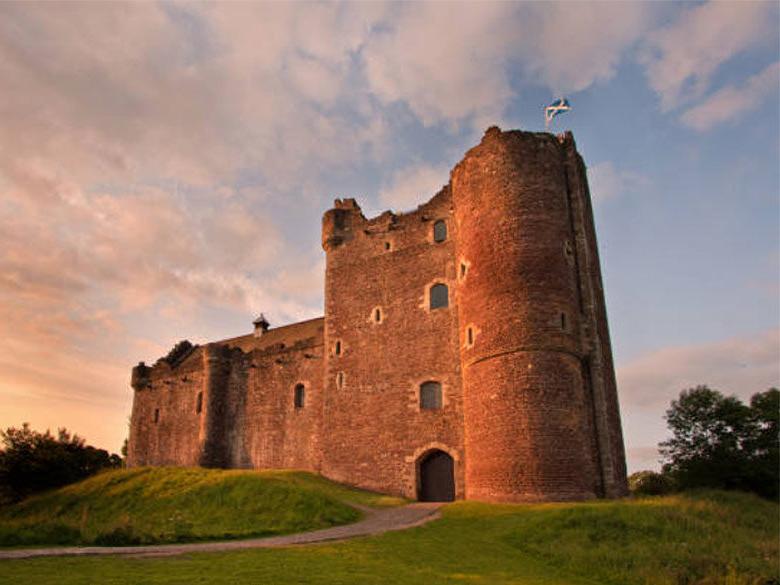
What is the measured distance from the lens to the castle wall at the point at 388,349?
24906mm

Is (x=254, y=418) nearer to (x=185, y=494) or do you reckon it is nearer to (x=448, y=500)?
(x=185, y=494)

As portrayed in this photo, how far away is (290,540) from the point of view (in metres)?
14.6

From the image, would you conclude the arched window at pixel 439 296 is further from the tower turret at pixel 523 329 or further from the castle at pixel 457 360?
the tower turret at pixel 523 329

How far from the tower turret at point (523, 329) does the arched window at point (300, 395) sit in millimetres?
10521

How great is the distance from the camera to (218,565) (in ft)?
34.1

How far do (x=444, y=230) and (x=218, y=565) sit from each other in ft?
64.8

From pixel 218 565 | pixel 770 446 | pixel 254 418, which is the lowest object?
pixel 218 565

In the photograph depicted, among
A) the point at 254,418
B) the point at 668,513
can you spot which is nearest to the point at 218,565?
the point at 668,513

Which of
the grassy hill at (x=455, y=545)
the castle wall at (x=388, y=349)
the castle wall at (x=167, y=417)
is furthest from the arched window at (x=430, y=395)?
the castle wall at (x=167, y=417)

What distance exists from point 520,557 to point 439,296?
14.7m

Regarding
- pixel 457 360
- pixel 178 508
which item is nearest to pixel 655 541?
pixel 457 360

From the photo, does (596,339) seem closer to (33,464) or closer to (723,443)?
(723,443)

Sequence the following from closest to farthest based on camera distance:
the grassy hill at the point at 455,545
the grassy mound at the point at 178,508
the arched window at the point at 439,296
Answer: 1. the grassy hill at the point at 455,545
2. the grassy mound at the point at 178,508
3. the arched window at the point at 439,296

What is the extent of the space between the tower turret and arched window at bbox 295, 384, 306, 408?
10521 millimetres
